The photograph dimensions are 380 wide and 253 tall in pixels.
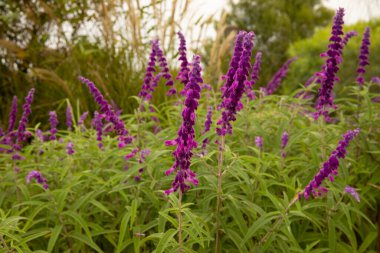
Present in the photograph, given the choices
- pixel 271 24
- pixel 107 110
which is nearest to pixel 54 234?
pixel 107 110

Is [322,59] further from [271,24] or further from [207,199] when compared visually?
[207,199]

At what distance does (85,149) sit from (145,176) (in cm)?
71

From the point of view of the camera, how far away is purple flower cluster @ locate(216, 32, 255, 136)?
2.25m

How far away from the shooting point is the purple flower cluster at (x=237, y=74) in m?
2.25

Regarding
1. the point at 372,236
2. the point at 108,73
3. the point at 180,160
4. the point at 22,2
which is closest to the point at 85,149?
the point at 180,160

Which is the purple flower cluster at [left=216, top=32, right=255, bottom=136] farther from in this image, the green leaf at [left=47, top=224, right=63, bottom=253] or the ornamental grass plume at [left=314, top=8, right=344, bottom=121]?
the green leaf at [left=47, top=224, right=63, bottom=253]

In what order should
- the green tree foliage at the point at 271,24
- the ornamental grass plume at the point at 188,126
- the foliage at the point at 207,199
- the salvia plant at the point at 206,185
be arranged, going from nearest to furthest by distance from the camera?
1. the ornamental grass plume at the point at 188,126
2. the salvia plant at the point at 206,185
3. the foliage at the point at 207,199
4. the green tree foliage at the point at 271,24

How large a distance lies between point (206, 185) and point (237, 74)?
3.28 feet

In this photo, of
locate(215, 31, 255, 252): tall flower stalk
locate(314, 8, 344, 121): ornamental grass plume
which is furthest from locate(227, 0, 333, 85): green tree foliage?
locate(215, 31, 255, 252): tall flower stalk

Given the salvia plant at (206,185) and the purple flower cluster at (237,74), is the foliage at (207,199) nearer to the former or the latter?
the salvia plant at (206,185)

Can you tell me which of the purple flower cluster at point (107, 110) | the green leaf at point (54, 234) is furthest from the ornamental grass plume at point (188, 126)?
the green leaf at point (54, 234)

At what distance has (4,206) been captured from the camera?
12.1ft

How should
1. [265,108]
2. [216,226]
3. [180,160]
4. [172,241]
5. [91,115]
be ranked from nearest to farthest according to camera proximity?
[180,160] < [172,241] < [216,226] < [265,108] < [91,115]

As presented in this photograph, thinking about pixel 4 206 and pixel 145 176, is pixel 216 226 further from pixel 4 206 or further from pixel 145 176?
pixel 4 206
